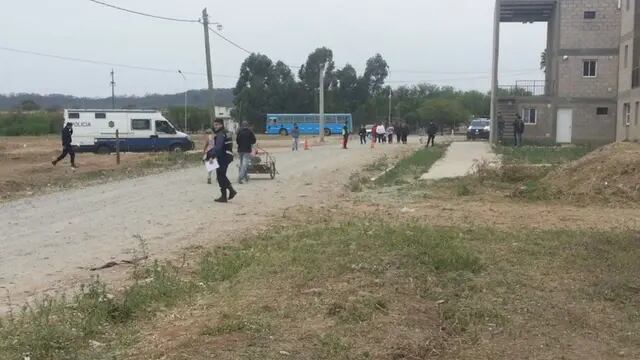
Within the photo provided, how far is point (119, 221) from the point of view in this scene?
11750 mm

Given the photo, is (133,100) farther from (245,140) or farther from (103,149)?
(245,140)

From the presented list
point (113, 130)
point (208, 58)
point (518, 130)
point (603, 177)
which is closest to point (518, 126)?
point (518, 130)

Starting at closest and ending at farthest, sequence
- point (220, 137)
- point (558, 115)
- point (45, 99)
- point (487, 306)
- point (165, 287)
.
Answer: point (487, 306), point (165, 287), point (220, 137), point (558, 115), point (45, 99)

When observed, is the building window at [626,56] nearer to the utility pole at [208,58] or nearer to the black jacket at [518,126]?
the black jacket at [518,126]

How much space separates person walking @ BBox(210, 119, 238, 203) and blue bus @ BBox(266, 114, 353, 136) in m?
58.9

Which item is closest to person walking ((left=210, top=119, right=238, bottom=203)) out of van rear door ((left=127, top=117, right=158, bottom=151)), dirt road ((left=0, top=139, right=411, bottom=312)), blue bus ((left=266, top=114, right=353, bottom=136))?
dirt road ((left=0, top=139, right=411, bottom=312))

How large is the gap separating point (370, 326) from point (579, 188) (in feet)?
35.0

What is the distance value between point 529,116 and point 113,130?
84.0ft

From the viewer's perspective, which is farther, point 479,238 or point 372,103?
point 372,103

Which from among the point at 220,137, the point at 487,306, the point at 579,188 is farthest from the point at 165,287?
the point at 579,188

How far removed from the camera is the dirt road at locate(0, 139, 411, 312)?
316 inches

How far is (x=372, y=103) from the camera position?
107250 mm

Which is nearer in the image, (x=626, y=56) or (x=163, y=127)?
(x=626, y=56)

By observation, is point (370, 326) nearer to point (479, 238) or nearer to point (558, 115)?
point (479, 238)
